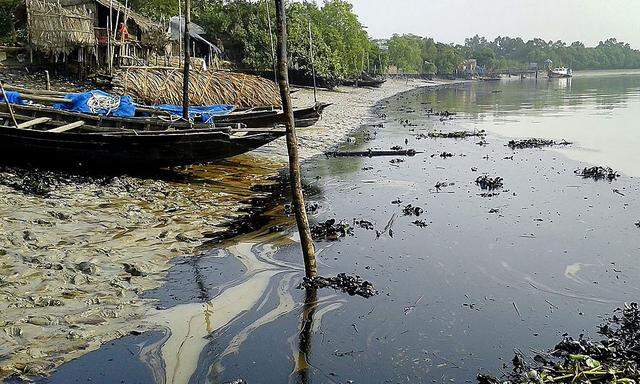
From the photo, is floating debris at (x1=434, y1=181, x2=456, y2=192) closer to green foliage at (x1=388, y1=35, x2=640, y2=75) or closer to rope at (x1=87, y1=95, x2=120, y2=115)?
rope at (x1=87, y1=95, x2=120, y2=115)

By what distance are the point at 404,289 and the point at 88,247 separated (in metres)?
5.47

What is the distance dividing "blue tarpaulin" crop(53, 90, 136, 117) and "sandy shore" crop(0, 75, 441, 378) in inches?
149

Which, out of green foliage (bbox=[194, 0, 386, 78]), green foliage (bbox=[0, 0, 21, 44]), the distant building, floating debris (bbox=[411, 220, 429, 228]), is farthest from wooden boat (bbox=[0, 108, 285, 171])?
the distant building

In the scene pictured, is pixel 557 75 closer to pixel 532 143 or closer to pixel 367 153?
pixel 532 143

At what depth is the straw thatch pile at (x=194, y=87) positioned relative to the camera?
2464 centimetres

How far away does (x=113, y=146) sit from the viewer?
14.6 metres

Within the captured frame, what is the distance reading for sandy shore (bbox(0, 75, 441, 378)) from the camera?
6551 mm

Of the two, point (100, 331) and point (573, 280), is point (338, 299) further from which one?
point (573, 280)

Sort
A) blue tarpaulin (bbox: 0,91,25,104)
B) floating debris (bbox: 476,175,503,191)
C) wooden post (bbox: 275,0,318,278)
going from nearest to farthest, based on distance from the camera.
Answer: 1. wooden post (bbox: 275,0,318,278)
2. floating debris (bbox: 476,175,503,191)
3. blue tarpaulin (bbox: 0,91,25,104)

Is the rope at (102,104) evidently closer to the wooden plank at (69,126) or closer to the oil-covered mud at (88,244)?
the wooden plank at (69,126)

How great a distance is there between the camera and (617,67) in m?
198

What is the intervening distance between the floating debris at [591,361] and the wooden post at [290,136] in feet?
10.8

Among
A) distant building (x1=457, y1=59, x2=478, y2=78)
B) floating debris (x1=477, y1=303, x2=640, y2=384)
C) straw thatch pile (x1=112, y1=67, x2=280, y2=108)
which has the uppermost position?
distant building (x1=457, y1=59, x2=478, y2=78)

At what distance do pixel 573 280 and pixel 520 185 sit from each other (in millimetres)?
8099
